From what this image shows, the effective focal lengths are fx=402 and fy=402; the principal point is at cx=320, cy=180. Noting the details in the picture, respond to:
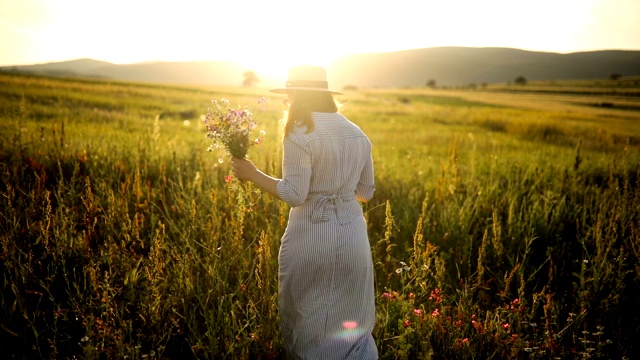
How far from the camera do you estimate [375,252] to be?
3.74 meters

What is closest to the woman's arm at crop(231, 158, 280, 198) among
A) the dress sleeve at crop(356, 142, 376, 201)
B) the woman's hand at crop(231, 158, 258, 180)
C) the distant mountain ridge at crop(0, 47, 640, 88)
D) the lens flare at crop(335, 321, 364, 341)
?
the woman's hand at crop(231, 158, 258, 180)

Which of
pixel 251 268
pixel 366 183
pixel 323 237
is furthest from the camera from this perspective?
pixel 251 268

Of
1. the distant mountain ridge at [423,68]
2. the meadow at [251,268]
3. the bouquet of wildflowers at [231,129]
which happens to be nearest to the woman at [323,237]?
the bouquet of wildflowers at [231,129]

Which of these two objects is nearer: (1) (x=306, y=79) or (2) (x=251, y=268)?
(1) (x=306, y=79)

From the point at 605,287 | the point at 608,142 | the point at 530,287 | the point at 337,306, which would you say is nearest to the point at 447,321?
the point at 337,306

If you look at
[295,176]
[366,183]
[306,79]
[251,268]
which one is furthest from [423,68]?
[295,176]

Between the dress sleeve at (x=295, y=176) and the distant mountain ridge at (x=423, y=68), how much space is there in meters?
134

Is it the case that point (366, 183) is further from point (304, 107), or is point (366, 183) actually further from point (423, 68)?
point (423, 68)

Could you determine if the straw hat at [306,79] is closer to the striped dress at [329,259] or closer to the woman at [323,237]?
the woman at [323,237]

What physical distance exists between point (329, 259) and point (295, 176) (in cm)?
53

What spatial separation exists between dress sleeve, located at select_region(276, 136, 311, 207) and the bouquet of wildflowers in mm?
273

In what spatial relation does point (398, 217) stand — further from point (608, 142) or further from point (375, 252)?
point (608, 142)

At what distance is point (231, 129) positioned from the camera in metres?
2.36

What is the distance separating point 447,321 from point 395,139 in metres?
10.6
